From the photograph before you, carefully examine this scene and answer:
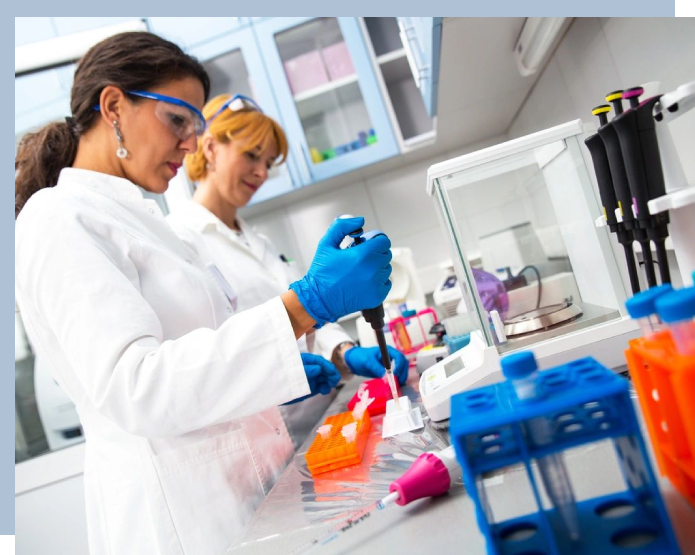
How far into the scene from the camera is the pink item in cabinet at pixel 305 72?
2549 millimetres

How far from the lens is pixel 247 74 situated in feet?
8.49

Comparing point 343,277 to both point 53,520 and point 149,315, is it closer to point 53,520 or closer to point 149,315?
point 149,315

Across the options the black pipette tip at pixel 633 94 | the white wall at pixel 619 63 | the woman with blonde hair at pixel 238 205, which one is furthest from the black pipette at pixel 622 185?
the woman with blonde hair at pixel 238 205

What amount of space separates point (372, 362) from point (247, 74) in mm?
1793

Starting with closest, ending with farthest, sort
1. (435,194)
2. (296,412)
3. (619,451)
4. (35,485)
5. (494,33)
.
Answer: (619,451) < (435,194) < (494,33) < (296,412) < (35,485)

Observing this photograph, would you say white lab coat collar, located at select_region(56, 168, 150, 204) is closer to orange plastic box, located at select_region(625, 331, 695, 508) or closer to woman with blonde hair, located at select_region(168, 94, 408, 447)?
woman with blonde hair, located at select_region(168, 94, 408, 447)

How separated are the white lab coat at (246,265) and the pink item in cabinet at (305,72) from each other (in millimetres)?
929

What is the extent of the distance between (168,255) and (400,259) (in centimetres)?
145

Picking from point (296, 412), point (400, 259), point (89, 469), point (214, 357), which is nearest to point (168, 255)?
point (214, 357)

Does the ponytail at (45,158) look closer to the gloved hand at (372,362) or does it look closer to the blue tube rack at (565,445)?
the gloved hand at (372,362)

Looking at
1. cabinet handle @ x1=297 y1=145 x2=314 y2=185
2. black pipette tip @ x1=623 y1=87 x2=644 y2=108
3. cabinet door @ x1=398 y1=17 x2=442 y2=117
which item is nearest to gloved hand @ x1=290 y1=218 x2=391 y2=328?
black pipette tip @ x1=623 y1=87 x2=644 y2=108

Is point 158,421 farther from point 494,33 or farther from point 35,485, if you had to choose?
point 35,485

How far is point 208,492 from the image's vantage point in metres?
0.93

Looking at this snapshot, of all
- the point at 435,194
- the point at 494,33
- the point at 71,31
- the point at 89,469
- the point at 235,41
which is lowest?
the point at 89,469
